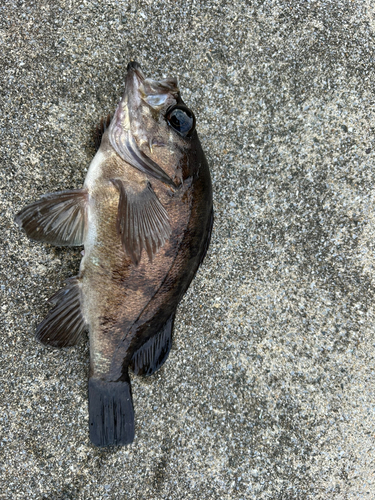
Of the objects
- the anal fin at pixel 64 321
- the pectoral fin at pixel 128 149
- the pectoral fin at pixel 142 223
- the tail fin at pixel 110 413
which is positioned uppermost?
the pectoral fin at pixel 128 149

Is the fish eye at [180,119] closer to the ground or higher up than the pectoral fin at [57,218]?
higher up

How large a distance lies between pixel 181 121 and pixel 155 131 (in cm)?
14

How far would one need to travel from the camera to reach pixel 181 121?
68.0 inches

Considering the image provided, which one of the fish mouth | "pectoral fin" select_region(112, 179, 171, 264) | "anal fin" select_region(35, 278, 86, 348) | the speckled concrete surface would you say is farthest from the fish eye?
"anal fin" select_region(35, 278, 86, 348)

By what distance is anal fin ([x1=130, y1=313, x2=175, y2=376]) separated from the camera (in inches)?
76.2

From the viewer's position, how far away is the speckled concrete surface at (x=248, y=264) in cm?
205

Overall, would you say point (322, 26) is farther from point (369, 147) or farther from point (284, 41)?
point (369, 147)

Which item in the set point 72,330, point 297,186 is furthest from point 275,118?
point 72,330

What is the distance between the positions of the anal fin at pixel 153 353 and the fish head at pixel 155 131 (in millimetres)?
813

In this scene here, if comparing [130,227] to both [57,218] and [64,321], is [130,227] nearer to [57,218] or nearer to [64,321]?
[57,218]

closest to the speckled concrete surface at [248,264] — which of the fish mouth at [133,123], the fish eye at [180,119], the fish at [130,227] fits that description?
the fish at [130,227]

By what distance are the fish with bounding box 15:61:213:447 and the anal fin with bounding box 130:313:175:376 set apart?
0.03m

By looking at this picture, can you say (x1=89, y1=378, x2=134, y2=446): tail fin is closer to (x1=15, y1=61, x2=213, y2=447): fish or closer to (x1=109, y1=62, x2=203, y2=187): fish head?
(x1=15, y1=61, x2=213, y2=447): fish

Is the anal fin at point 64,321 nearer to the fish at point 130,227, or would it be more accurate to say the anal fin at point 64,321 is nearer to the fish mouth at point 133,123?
the fish at point 130,227
